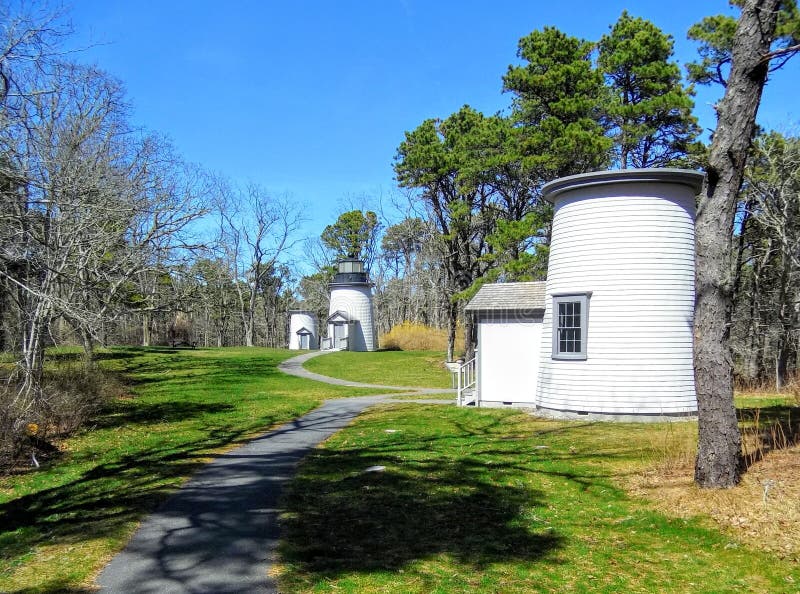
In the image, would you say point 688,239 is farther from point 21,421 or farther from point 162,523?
point 21,421

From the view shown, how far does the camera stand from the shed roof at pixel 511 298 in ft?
55.2

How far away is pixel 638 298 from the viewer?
14.2m

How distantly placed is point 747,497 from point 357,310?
3942cm

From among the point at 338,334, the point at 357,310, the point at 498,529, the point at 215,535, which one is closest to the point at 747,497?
the point at 498,529

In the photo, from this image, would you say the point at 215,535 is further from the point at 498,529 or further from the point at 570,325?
the point at 570,325

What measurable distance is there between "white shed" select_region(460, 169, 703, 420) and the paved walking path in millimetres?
7260

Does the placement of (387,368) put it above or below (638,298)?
below

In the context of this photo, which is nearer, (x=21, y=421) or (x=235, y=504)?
(x=235, y=504)

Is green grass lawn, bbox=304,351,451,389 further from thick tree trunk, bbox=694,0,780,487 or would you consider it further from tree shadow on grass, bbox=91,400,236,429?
thick tree trunk, bbox=694,0,780,487

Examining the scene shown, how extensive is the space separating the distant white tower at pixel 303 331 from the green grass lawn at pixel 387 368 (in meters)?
8.04

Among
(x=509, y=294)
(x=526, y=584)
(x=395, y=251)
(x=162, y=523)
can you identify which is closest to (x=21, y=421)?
(x=162, y=523)

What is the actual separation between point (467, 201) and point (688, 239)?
19.8 metres

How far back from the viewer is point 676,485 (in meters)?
8.36

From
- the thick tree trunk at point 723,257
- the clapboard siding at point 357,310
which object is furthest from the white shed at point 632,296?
the clapboard siding at point 357,310
